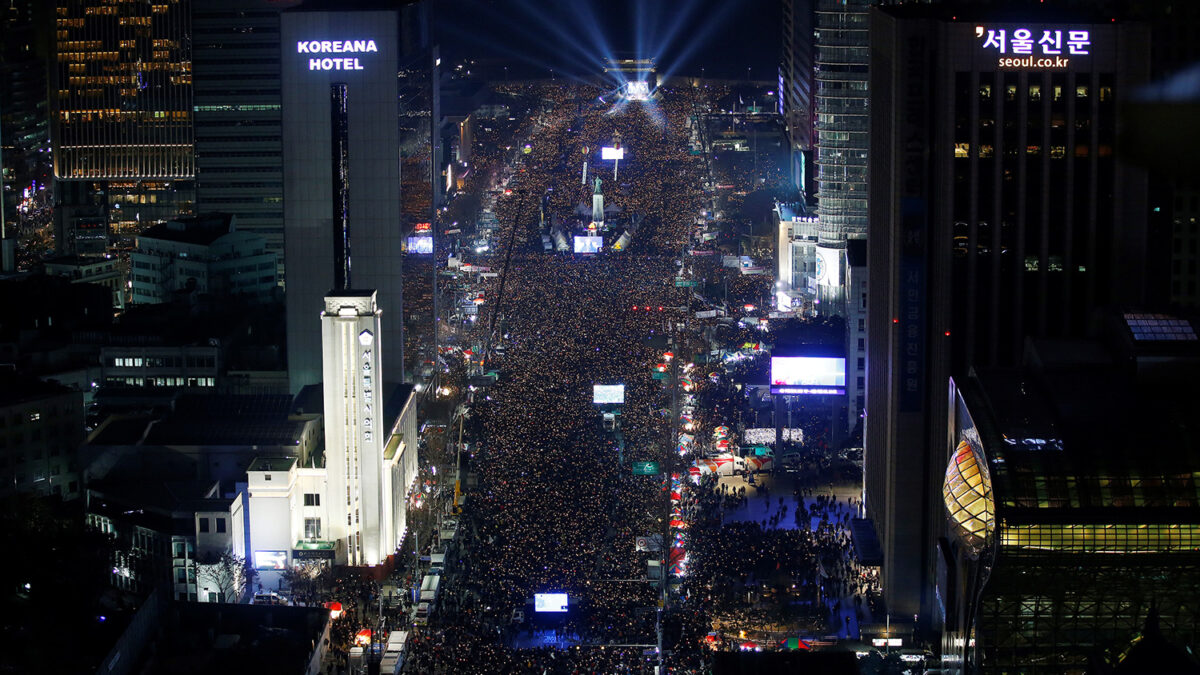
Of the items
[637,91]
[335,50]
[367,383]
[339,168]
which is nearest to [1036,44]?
[367,383]

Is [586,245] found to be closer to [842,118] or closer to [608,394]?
[842,118]

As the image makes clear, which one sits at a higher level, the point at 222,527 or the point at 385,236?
the point at 385,236

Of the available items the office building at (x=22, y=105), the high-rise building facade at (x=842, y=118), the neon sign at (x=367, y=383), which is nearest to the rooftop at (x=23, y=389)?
the neon sign at (x=367, y=383)

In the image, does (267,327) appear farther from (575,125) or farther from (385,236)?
(575,125)

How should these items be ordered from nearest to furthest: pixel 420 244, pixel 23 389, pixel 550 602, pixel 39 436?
1. pixel 550 602
2. pixel 39 436
3. pixel 23 389
4. pixel 420 244

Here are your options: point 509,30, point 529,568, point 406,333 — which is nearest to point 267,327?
point 406,333

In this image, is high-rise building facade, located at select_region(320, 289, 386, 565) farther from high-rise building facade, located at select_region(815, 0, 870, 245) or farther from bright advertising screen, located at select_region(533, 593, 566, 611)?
high-rise building facade, located at select_region(815, 0, 870, 245)

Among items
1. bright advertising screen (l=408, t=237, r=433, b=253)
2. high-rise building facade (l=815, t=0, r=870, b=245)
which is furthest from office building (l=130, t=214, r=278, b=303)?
high-rise building facade (l=815, t=0, r=870, b=245)
